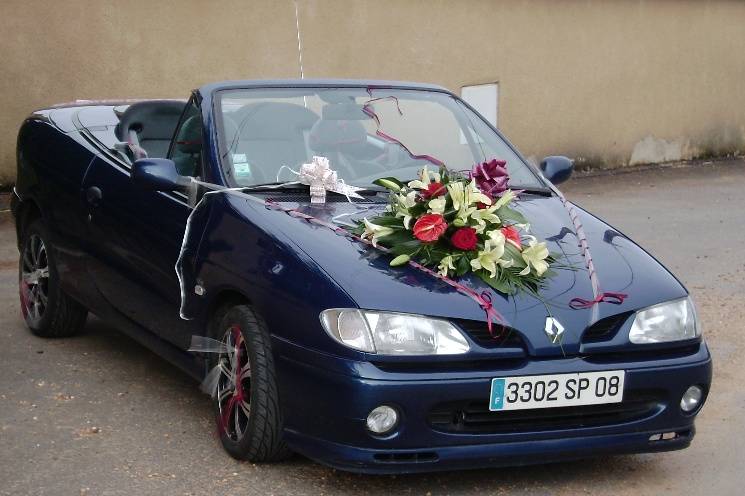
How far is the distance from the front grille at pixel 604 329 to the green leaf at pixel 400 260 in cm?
72

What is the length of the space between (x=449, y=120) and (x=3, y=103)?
22.0 ft

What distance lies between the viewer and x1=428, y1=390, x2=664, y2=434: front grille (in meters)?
4.66

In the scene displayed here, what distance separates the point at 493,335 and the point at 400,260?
48 cm

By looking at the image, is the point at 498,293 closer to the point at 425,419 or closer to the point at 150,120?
the point at 425,419

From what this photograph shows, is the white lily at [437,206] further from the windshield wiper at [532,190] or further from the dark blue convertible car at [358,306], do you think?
the windshield wiper at [532,190]

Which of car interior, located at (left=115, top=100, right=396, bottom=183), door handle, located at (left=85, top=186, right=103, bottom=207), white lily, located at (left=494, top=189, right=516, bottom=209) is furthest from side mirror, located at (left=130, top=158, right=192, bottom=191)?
white lily, located at (left=494, top=189, right=516, bottom=209)

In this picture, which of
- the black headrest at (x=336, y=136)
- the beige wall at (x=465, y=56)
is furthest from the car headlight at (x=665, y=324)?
the beige wall at (x=465, y=56)

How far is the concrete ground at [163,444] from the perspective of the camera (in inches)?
198

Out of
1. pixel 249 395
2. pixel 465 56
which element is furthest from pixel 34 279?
pixel 465 56

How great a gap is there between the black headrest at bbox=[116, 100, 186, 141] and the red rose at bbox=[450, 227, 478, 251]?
2.67 m

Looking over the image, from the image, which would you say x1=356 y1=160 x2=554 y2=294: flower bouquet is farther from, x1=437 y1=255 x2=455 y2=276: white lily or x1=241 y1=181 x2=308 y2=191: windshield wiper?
x1=241 y1=181 x2=308 y2=191: windshield wiper

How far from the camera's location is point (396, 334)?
459 centimetres

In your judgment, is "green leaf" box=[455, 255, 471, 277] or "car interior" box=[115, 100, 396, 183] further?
"car interior" box=[115, 100, 396, 183]

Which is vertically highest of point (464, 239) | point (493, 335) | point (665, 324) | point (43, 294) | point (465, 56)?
point (464, 239)
